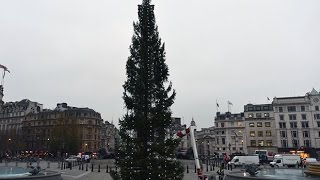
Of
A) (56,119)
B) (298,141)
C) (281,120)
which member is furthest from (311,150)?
(56,119)

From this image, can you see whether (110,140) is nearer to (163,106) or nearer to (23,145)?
(23,145)

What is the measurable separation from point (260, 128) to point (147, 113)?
104 m

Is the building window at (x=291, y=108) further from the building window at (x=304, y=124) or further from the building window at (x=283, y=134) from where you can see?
the building window at (x=283, y=134)

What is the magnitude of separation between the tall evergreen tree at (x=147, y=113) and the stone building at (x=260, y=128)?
102105 millimetres

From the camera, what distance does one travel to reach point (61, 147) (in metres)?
116

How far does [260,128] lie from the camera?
117000mm

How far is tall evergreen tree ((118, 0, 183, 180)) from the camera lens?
2019 centimetres

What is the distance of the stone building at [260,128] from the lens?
115m

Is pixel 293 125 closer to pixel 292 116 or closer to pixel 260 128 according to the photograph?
pixel 292 116

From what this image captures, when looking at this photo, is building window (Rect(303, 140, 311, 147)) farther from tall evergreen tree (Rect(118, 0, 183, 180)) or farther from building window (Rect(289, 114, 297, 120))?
tall evergreen tree (Rect(118, 0, 183, 180))

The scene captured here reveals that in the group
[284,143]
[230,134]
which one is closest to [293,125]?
[284,143]

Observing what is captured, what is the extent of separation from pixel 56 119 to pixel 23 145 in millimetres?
18073

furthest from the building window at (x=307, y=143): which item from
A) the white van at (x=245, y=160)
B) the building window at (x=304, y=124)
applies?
the white van at (x=245, y=160)

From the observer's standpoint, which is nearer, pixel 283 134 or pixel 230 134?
pixel 283 134
